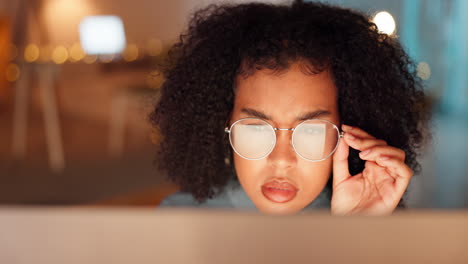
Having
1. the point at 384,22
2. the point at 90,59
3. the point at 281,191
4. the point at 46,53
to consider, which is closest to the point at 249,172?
the point at 281,191

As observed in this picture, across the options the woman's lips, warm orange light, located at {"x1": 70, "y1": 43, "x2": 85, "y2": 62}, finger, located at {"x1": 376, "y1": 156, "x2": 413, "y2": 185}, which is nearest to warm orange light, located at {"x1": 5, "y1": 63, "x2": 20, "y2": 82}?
warm orange light, located at {"x1": 70, "y1": 43, "x2": 85, "y2": 62}

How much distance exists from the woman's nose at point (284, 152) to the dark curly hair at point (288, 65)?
7 centimetres

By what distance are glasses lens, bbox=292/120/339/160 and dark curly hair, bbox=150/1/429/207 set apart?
0.10ft

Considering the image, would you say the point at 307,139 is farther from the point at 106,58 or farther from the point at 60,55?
the point at 60,55

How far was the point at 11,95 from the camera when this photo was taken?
1738 millimetres

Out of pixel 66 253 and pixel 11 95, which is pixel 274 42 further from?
pixel 11 95

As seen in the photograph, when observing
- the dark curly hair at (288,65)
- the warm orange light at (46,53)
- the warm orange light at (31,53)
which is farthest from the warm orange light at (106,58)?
the dark curly hair at (288,65)

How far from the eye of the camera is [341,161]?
652 millimetres

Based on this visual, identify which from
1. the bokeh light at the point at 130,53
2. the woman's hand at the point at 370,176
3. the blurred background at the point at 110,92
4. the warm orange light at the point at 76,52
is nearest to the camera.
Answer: the woman's hand at the point at 370,176

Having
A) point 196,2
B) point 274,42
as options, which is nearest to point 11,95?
point 196,2

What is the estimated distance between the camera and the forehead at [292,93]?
66 cm

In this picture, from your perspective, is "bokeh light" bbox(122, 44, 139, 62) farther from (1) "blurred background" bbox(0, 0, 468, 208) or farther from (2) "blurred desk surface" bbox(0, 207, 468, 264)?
(2) "blurred desk surface" bbox(0, 207, 468, 264)

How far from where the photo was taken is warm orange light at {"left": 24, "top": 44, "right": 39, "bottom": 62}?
1.61m

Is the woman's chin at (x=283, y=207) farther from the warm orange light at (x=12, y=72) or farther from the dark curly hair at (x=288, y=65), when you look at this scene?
the warm orange light at (x=12, y=72)
